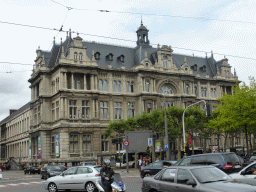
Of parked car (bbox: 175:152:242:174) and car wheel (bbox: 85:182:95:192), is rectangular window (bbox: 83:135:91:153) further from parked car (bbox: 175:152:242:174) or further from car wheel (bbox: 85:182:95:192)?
parked car (bbox: 175:152:242:174)

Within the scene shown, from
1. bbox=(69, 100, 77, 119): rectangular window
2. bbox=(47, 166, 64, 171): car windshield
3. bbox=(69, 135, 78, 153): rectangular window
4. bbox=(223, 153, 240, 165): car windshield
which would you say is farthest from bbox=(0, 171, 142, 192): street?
bbox=(69, 100, 77, 119): rectangular window

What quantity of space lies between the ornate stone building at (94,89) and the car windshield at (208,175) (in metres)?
43.2

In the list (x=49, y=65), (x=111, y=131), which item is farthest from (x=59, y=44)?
(x=111, y=131)

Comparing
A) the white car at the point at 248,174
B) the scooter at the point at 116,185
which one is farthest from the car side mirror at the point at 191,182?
the white car at the point at 248,174

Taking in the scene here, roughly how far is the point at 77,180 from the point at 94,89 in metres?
38.4

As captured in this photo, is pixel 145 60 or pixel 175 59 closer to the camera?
pixel 145 60

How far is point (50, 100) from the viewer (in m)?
58.7

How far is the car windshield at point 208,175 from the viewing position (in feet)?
34.1

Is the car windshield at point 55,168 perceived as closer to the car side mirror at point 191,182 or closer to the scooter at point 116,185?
the scooter at point 116,185

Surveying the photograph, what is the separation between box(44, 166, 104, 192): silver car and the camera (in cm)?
1862

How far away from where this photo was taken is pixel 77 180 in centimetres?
1891

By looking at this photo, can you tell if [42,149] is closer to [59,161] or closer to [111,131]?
[59,161]

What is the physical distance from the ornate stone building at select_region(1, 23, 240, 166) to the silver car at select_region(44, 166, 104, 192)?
3306 cm

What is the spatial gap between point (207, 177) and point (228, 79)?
214 feet
